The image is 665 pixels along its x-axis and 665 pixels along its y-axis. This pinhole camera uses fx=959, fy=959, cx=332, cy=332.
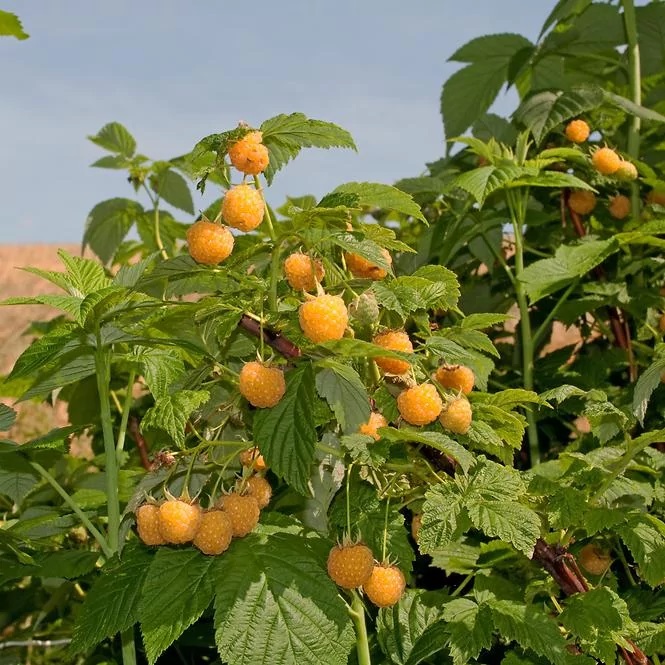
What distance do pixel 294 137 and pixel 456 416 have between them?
15.8 inches

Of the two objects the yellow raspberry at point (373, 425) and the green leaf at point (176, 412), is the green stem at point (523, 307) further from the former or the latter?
the green leaf at point (176, 412)

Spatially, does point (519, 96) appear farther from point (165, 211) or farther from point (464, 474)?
point (464, 474)

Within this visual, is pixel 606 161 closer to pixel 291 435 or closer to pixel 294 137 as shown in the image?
pixel 294 137

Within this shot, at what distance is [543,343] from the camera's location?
2488 millimetres

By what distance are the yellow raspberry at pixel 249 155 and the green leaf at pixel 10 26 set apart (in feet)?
0.85

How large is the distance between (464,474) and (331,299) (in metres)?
0.31

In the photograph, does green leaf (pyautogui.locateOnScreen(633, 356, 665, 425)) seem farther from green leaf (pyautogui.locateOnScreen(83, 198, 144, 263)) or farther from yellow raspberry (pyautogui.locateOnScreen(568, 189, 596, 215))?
green leaf (pyautogui.locateOnScreen(83, 198, 144, 263))

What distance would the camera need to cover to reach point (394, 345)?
112 cm

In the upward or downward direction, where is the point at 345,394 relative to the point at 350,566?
upward

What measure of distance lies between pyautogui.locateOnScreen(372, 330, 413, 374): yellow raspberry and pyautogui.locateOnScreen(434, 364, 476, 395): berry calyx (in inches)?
3.5

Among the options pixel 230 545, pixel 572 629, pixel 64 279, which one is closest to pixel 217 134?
pixel 64 279

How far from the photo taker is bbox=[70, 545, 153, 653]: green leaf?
1.13 m

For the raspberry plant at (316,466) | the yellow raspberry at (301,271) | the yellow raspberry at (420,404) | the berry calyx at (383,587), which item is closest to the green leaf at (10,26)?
the raspberry plant at (316,466)

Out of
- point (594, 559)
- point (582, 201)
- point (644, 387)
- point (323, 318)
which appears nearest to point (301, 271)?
point (323, 318)
